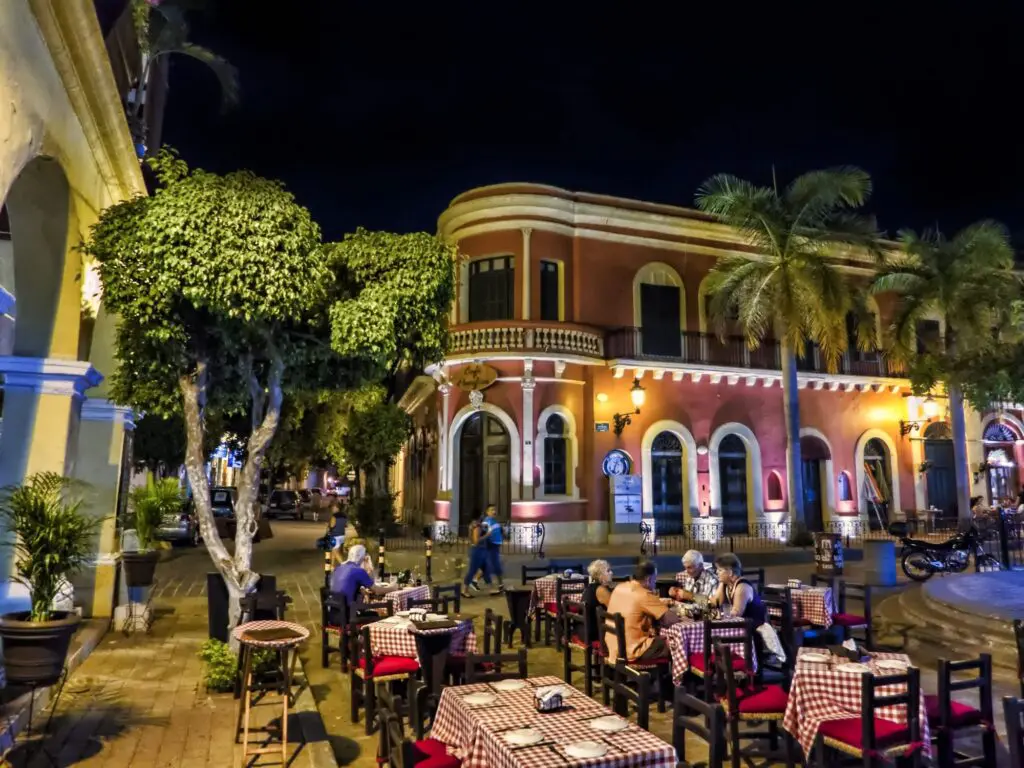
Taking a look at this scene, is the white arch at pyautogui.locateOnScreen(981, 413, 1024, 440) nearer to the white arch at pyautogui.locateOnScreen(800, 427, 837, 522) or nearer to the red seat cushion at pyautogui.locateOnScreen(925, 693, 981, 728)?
the white arch at pyautogui.locateOnScreen(800, 427, 837, 522)

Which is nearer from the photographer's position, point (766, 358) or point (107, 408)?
point (107, 408)

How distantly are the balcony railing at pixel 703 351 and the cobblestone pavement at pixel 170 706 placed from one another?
11588 millimetres

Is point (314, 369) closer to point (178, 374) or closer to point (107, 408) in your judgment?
point (178, 374)

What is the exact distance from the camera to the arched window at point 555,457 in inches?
753

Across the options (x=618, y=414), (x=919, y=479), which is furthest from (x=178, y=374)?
(x=919, y=479)

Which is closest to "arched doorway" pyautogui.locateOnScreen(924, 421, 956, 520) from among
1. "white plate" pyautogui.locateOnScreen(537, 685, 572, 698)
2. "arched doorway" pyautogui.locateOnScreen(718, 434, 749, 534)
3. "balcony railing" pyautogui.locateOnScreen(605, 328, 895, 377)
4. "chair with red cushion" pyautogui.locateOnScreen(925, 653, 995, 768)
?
"balcony railing" pyautogui.locateOnScreen(605, 328, 895, 377)

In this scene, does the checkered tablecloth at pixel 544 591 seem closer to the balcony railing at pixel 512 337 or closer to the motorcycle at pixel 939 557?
the motorcycle at pixel 939 557

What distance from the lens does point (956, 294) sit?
19.4 metres

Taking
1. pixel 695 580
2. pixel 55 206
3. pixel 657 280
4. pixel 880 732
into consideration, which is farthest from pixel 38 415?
pixel 657 280

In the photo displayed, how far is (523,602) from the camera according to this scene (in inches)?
368

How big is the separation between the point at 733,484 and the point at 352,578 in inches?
610

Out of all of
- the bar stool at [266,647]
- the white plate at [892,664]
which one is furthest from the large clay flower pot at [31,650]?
the white plate at [892,664]

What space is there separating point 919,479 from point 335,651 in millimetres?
20689

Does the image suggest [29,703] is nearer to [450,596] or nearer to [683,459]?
[450,596]
